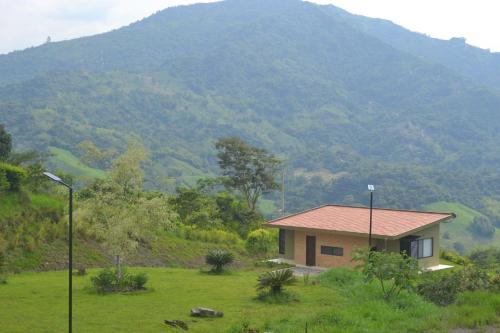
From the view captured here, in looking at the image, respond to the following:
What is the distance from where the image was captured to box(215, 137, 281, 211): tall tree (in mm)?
61438

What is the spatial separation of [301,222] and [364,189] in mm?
88118

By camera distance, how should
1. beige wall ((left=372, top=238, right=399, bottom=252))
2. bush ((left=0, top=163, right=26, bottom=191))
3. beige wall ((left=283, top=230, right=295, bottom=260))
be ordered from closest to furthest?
bush ((left=0, top=163, right=26, bottom=191))
beige wall ((left=372, top=238, right=399, bottom=252))
beige wall ((left=283, top=230, right=295, bottom=260))

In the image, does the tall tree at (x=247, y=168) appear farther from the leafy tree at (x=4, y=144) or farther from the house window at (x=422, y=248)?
the leafy tree at (x=4, y=144)

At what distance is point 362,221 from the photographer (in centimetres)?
3369

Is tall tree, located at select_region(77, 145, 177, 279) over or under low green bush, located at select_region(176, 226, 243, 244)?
over

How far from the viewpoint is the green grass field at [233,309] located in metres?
16.3

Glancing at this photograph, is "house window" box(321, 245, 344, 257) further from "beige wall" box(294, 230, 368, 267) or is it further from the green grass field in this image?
the green grass field

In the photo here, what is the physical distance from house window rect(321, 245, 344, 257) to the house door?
0.61 m

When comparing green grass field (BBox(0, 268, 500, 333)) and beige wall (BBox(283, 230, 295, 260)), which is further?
beige wall (BBox(283, 230, 295, 260))

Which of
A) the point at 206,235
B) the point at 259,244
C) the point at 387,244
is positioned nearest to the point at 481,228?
the point at 259,244

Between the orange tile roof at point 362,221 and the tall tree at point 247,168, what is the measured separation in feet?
77.1

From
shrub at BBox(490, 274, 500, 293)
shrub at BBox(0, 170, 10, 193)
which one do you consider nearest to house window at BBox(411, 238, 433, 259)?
shrub at BBox(490, 274, 500, 293)

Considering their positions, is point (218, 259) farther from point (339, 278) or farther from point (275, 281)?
point (275, 281)

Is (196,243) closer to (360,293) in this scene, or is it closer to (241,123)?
(360,293)
